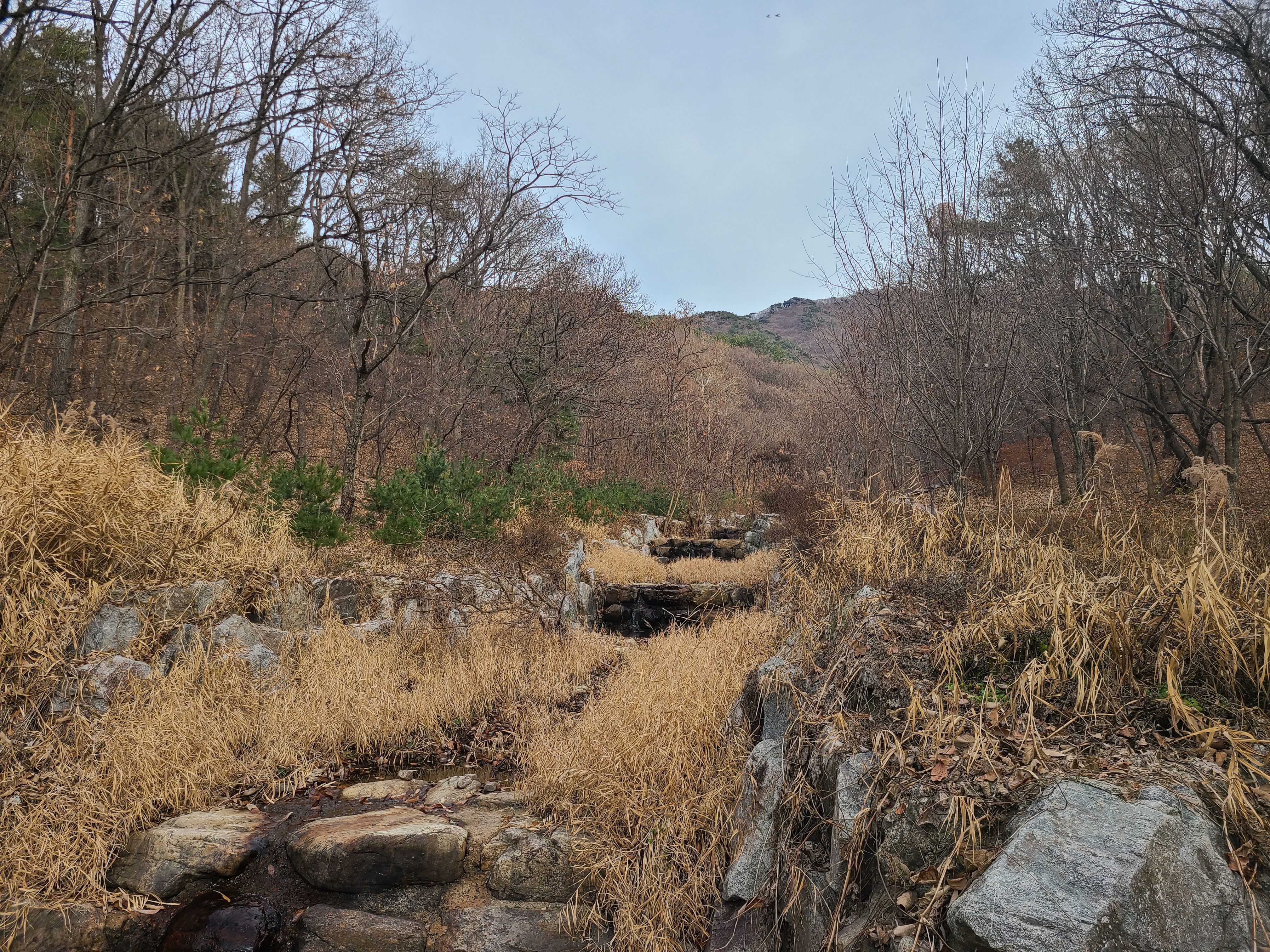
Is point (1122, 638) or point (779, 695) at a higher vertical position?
point (1122, 638)

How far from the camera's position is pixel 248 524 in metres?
6.03

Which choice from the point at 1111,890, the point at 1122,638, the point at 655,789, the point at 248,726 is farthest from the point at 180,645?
the point at 1122,638

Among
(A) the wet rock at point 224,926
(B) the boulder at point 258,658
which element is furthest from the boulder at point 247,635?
(A) the wet rock at point 224,926

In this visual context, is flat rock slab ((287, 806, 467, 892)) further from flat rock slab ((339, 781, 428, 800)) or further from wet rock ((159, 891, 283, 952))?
flat rock slab ((339, 781, 428, 800))

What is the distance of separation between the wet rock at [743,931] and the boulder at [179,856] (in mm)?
2596

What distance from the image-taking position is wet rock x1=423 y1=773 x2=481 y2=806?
4.27 m

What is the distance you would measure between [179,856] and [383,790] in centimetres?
113

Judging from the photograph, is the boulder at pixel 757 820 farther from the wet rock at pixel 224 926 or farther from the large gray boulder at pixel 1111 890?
the wet rock at pixel 224 926

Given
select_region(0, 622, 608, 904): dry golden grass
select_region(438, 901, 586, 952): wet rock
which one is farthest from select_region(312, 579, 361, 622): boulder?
select_region(438, 901, 586, 952): wet rock

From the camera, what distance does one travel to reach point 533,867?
3580mm

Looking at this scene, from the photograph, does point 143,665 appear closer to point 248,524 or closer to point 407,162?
point 248,524

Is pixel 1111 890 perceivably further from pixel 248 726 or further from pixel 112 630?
pixel 112 630

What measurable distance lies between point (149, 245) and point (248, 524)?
7.78 meters

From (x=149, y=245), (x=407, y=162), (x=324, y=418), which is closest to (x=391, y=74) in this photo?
(x=407, y=162)
